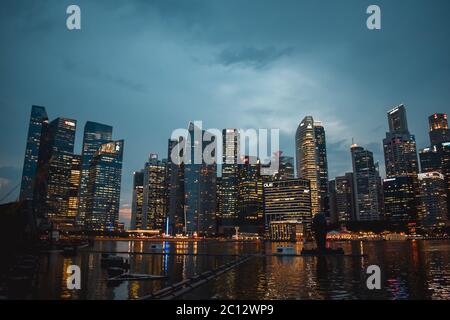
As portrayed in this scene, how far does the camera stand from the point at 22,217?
310 ft

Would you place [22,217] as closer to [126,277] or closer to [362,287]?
[126,277]

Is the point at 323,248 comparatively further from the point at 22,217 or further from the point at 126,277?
the point at 22,217
